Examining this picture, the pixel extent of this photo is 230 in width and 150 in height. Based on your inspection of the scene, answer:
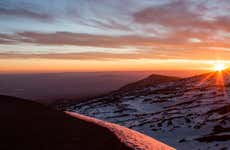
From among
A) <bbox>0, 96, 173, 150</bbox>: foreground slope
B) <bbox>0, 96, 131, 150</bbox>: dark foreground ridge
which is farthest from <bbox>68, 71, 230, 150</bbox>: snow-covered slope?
<bbox>0, 96, 131, 150</bbox>: dark foreground ridge

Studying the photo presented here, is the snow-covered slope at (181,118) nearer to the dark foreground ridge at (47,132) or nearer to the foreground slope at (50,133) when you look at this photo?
the foreground slope at (50,133)

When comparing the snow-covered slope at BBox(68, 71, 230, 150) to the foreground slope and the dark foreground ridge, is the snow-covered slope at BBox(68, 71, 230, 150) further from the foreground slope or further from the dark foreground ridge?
the dark foreground ridge

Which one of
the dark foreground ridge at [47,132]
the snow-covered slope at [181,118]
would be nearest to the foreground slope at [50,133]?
the dark foreground ridge at [47,132]

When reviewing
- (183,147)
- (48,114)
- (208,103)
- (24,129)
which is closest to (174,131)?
(183,147)

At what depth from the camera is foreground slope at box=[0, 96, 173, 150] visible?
18.1 m

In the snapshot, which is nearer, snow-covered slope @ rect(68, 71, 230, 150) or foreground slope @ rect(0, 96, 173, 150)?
foreground slope @ rect(0, 96, 173, 150)

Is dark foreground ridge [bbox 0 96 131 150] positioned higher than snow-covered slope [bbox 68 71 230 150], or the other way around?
dark foreground ridge [bbox 0 96 131 150]

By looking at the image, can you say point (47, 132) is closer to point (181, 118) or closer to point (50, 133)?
point (50, 133)

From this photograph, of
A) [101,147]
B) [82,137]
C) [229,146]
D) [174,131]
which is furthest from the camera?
[174,131]

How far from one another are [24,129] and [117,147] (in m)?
6.98

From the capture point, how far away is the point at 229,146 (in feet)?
163

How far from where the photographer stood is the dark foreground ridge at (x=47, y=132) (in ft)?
59.4

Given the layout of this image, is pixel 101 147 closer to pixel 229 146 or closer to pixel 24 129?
pixel 24 129

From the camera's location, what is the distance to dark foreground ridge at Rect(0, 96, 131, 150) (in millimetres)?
18109
